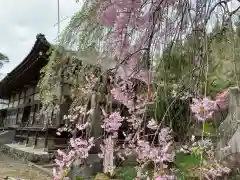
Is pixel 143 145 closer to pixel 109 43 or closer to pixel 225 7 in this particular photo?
pixel 109 43

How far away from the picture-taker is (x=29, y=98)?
12.2 meters

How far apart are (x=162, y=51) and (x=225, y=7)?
485mm

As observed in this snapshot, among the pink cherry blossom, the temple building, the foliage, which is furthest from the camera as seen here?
the temple building

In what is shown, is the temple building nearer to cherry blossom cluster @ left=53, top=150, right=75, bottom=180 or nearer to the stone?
the stone

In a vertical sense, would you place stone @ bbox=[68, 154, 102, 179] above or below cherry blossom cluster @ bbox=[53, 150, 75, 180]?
below

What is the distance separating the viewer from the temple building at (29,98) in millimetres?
8766

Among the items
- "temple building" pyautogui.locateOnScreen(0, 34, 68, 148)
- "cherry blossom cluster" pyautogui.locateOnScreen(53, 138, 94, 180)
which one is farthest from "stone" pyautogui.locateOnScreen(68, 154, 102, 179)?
"cherry blossom cluster" pyautogui.locateOnScreen(53, 138, 94, 180)

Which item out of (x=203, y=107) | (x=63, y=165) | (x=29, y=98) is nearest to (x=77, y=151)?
(x=63, y=165)

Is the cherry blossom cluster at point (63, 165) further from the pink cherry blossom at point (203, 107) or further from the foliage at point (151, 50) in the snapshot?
the pink cherry blossom at point (203, 107)

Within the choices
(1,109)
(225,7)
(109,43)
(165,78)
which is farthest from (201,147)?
(1,109)

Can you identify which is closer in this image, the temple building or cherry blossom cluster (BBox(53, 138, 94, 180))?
cherry blossom cluster (BBox(53, 138, 94, 180))

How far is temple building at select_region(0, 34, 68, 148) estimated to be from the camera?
8.77 m

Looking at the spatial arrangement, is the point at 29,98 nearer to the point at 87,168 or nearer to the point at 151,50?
the point at 87,168

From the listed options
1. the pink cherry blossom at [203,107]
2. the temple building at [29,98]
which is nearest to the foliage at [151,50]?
the pink cherry blossom at [203,107]
